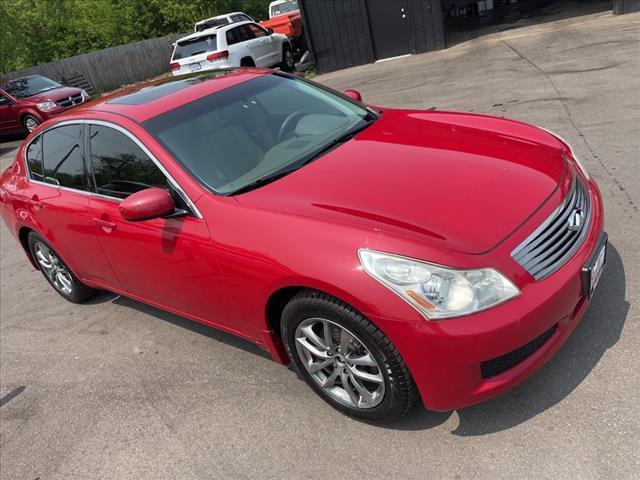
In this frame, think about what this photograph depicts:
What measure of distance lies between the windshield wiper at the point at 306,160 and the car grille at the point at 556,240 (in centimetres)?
138

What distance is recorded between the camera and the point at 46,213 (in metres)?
4.39

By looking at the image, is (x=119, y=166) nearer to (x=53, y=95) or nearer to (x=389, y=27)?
(x=389, y=27)

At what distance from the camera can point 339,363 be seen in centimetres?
281

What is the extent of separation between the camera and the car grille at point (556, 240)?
249 centimetres

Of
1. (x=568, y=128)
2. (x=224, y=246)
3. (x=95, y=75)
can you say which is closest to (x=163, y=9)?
(x=95, y=75)

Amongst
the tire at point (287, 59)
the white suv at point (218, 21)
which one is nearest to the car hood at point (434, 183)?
the tire at point (287, 59)

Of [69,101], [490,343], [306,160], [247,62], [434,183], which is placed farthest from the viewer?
[69,101]

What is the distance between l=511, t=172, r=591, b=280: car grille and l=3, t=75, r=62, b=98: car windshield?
17153 mm

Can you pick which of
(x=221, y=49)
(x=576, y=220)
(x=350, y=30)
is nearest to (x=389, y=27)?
(x=350, y=30)

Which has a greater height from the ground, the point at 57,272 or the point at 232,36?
the point at 232,36

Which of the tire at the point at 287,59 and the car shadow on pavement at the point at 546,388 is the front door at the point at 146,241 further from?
the tire at the point at 287,59

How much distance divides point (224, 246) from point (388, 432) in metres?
1.28

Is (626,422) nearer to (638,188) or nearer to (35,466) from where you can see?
(638,188)

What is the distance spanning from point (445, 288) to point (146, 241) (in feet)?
6.38
